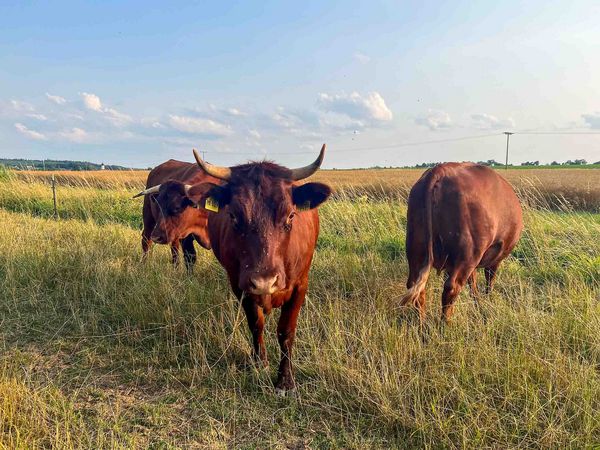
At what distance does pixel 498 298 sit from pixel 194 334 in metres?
3.21

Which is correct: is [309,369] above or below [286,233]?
below

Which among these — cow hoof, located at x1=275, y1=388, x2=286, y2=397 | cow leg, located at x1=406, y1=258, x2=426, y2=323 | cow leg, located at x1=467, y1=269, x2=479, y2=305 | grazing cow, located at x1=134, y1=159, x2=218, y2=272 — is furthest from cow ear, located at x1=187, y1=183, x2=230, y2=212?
cow leg, located at x1=467, y1=269, x2=479, y2=305

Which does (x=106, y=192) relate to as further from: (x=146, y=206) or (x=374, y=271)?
(x=374, y=271)

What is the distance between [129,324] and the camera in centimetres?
438

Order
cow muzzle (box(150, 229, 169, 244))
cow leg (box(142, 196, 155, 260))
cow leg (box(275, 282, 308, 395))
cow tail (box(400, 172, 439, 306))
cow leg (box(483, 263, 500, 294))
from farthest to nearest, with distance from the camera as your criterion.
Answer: cow leg (box(142, 196, 155, 260)), cow muzzle (box(150, 229, 169, 244)), cow leg (box(483, 263, 500, 294)), cow tail (box(400, 172, 439, 306)), cow leg (box(275, 282, 308, 395))

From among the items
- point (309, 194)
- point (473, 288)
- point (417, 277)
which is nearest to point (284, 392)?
point (309, 194)

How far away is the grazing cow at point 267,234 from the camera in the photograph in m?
3.04

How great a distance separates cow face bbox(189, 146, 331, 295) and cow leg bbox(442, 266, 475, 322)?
1667mm

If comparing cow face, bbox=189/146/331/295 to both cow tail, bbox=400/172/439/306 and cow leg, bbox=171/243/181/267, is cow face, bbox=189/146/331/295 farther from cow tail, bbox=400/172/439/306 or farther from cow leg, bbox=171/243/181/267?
cow leg, bbox=171/243/181/267

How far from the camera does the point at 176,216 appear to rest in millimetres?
5988

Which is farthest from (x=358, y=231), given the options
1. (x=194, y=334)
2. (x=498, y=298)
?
(x=194, y=334)

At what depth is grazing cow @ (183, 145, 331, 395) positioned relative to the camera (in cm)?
304

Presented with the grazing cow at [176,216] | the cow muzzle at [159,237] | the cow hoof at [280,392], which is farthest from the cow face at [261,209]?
the cow muzzle at [159,237]

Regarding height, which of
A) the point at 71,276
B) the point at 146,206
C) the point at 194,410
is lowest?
the point at 194,410
